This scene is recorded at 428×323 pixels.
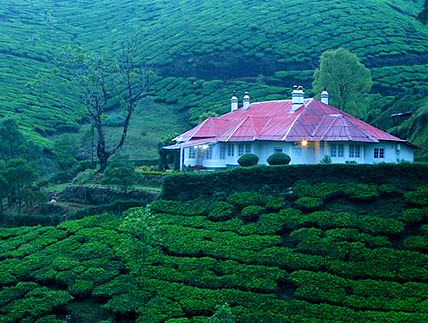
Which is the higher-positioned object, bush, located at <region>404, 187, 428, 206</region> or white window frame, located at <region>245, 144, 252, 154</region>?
white window frame, located at <region>245, 144, 252, 154</region>

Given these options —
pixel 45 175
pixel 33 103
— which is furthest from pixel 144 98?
pixel 45 175

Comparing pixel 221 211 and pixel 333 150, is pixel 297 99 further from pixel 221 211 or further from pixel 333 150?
pixel 221 211

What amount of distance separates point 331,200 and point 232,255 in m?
6.59

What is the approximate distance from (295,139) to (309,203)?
8.71 m

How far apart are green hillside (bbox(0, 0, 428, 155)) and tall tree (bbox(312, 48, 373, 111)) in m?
16.7

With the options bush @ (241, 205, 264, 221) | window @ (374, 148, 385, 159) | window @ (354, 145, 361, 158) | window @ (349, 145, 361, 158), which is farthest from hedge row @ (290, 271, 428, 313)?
window @ (374, 148, 385, 159)

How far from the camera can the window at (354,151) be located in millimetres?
39844

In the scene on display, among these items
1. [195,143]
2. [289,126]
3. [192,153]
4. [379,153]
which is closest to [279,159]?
[289,126]

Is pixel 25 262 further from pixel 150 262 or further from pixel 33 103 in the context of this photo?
pixel 33 103

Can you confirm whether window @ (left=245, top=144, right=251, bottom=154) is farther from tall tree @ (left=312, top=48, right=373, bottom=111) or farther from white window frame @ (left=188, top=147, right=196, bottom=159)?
tall tree @ (left=312, top=48, right=373, bottom=111)

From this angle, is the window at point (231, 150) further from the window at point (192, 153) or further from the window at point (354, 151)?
the window at point (354, 151)

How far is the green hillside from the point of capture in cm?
7931

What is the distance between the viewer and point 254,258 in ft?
94.0

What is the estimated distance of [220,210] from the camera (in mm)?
34156
